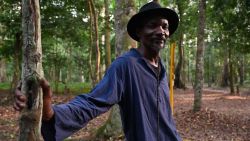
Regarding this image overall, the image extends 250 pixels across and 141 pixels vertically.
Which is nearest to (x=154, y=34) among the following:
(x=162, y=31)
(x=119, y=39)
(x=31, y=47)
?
(x=162, y=31)

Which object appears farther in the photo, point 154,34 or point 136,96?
point 154,34

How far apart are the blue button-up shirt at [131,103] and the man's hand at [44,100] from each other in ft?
0.29

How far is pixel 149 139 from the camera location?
7.78ft

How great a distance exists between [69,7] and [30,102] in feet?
52.7

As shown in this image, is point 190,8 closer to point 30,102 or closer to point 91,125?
point 91,125

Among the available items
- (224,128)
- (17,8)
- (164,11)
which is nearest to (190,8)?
(17,8)

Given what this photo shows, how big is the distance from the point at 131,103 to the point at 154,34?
1.63 feet

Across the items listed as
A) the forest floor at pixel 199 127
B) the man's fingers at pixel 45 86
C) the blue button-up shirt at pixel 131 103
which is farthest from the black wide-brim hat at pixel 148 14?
the forest floor at pixel 199 127

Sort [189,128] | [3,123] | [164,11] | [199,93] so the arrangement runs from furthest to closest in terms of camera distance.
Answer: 1. [199,93]
2. [3,123]
3. [189,128]
4. [164,11]

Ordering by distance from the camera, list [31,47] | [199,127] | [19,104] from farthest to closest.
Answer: [199,127] < [31,47] < [19,104]

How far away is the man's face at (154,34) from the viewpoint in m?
2.54

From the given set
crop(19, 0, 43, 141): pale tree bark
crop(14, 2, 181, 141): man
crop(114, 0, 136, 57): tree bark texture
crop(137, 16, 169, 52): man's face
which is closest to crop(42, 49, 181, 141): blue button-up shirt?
crop(14, 2, 181, 141): man

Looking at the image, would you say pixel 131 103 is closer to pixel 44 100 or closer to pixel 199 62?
pixel 44 100

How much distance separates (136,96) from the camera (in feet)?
7.74
